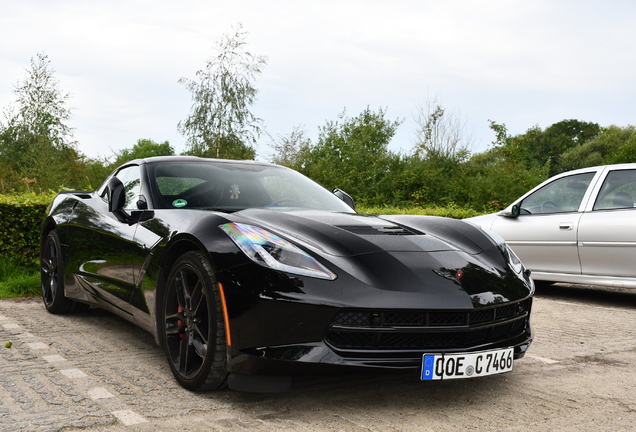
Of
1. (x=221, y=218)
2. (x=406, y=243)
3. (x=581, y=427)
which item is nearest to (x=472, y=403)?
(x=581, y=427)

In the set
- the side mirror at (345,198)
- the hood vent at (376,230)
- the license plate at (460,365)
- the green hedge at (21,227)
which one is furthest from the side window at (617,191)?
the green hedge at (21,227)

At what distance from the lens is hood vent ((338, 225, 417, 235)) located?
3.46m

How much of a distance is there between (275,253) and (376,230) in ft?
2.49

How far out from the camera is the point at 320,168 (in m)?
19.7

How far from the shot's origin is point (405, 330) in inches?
115

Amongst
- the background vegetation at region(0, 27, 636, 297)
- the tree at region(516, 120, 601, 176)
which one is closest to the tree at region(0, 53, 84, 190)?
the background vegetation at region(0, 27, 636, 297)

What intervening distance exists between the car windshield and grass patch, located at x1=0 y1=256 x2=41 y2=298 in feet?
11.4

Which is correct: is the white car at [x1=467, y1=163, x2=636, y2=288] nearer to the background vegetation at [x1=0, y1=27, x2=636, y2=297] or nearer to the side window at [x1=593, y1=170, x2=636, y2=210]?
the side window at [x1=593, y1=170, x2=636, y2=210]

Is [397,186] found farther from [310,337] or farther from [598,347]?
[310,337]

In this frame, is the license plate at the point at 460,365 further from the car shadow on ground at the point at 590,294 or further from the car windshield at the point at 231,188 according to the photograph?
the car shadow on ground at the point at 590,294

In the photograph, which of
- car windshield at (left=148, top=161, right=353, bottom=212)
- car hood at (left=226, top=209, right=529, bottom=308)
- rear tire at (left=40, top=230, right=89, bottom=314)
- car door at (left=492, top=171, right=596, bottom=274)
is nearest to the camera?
car hood at (left=226, top=209, right=529, bottom=308)

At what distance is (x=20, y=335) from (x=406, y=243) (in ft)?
10.6

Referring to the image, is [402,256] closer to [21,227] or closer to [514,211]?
[514,211]

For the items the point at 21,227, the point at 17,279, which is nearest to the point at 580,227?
the point at 17,279
